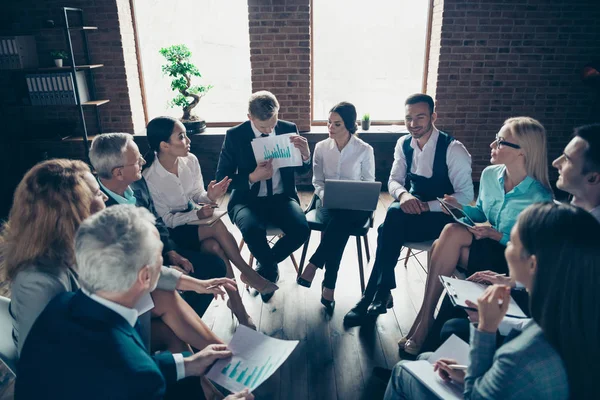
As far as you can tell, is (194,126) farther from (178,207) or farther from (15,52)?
(178,207)

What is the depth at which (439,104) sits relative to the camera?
15.1ft

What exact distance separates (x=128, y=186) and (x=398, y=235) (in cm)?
152

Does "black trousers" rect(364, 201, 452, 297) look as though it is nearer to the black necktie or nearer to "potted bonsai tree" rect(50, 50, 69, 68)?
the black necktie

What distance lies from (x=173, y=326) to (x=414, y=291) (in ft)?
5.74

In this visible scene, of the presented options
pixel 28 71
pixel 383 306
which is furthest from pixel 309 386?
pixel 28 71

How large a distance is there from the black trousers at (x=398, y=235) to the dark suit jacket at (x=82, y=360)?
1.64 metres

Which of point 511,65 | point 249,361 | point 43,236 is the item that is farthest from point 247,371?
point 511,65

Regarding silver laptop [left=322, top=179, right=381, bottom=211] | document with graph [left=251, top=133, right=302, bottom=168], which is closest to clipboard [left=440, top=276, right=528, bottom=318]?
silver laptop [left=322, top=179, right=381, bottom=211]

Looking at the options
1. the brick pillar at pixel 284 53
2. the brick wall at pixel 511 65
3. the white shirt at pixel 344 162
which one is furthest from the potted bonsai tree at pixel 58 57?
the brick wall at pixel 511 65

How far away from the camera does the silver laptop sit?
256 cm

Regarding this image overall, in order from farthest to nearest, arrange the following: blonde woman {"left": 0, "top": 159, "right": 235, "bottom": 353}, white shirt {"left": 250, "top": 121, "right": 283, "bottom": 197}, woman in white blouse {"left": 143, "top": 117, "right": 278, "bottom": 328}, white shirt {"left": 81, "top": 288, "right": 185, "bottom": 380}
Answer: white shirt {"left": 250, "top": 121, "right": 283, "bottom": 197}
woman in white blouse {"left": 143, "top": 117, "right": 278, "bottom": 328}
blonde woman {"left": 0, "top": 159, "right": 235, "bottom": 353}
white shirt {"left": 81, "top": 288, "right": 185, "bottom": 380}

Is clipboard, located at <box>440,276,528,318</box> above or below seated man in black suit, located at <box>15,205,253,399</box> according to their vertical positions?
below

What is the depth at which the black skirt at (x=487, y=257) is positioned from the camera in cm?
216

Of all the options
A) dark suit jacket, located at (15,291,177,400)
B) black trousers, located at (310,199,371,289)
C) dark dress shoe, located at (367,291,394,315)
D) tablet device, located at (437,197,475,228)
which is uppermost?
dark suit jacket, located at (15,291,177,400)
